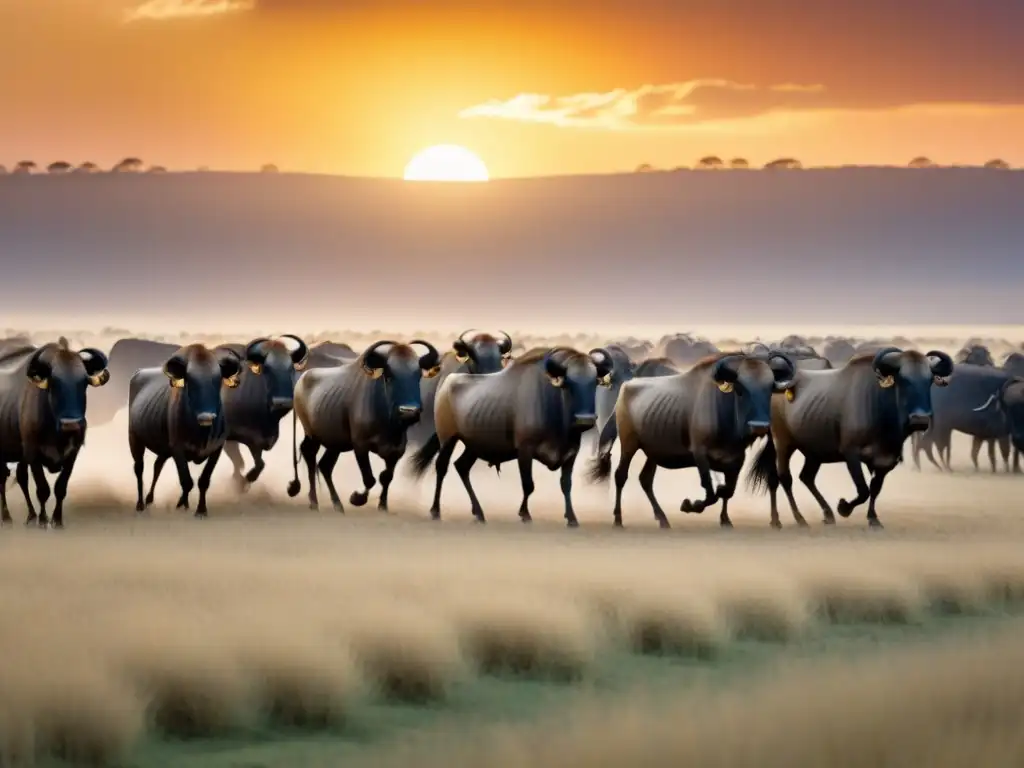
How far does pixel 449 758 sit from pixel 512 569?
547cm

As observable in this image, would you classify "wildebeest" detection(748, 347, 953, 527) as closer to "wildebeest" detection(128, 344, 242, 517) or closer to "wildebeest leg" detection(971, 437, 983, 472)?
"wildebeest" detection(128, 344, 242, 517)

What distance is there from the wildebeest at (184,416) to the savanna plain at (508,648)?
165cm

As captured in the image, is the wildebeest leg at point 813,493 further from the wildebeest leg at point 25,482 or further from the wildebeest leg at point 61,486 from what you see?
the wildebeest leg at point 25,482

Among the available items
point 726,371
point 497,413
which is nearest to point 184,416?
point 497,413

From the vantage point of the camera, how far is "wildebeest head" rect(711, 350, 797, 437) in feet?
67.8

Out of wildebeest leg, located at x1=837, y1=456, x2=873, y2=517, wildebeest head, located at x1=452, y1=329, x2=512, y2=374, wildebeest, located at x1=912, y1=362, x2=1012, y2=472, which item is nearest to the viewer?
wildebeest leg, located at x1=837, y1=456, x2=873, y2=517

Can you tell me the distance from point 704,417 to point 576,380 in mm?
1428

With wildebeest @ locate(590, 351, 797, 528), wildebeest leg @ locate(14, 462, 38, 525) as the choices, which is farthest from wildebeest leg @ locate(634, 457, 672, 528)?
wildebeest leg @ locate(14, 462, 38, 525)

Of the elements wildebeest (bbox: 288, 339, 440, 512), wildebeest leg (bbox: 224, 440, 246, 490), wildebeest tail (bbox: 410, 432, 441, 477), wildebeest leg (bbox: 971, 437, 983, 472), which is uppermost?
wildebeest (bbox: 288, 339, 440, 512)

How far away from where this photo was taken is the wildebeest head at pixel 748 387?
814 inches

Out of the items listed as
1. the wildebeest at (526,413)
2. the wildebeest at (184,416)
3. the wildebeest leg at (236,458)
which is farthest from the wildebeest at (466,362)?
the wildebeest at (184,416)

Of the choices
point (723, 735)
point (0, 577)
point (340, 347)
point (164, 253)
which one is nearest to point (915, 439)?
point (340, 347)

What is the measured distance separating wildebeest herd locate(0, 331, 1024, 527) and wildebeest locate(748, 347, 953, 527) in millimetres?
16

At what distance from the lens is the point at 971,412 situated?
31219 mm
